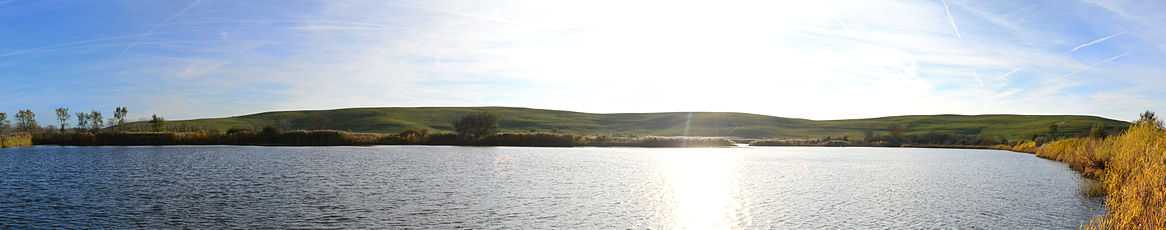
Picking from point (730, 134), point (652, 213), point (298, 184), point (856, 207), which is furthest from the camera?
point (730, 134)

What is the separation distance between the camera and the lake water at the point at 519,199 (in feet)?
65.6

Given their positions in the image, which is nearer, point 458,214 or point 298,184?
point 458,214

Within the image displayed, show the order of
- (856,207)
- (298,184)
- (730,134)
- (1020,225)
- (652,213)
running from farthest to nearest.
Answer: (730,134)
(298,184)
(856,207)
(652,213)
(1020,225)

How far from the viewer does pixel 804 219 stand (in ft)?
68.9

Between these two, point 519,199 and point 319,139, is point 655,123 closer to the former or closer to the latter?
point 319,139

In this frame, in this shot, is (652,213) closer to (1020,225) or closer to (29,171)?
(1020,225)

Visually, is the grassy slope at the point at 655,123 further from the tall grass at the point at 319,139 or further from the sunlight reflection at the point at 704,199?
the sunlight reflection at the point at 704,199

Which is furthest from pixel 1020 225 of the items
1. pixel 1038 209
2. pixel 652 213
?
pixel 652 213

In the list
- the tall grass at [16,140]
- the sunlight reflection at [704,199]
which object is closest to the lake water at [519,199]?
the sunlight reflection at [704,199]

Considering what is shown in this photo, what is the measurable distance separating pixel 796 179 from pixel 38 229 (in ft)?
92.2

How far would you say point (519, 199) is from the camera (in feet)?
82.7

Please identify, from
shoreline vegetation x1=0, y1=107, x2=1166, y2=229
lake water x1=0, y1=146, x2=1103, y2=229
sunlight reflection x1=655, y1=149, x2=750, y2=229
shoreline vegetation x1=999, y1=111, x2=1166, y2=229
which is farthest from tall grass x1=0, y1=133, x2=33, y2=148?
shoreline vegetation x1=999, y1=111, x2=1166, y2=229

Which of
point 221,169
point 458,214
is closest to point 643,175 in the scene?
point 458,214

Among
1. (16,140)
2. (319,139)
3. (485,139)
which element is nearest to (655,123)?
(485,139)
